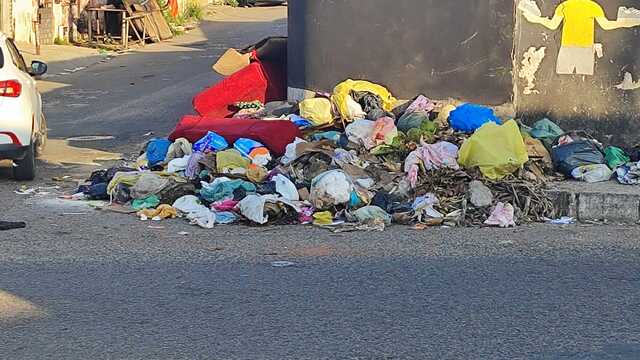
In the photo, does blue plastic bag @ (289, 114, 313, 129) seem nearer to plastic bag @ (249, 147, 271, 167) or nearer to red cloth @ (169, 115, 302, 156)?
red cloth @ (169, 115, 302, 156)

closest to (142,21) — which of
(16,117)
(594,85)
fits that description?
(16,117)

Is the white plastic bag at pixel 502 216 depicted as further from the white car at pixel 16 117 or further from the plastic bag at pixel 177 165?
the white car at pixel 16 117

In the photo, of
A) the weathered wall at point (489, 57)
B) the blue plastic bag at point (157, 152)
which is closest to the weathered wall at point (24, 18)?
the weathered wall at point (489, 57)

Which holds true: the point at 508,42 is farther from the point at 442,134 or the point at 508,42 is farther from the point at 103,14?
the point at 103,14

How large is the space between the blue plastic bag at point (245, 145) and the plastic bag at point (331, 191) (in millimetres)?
1300

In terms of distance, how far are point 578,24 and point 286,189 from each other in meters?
3.72

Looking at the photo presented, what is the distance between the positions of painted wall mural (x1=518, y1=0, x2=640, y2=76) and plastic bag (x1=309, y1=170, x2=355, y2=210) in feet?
10.1

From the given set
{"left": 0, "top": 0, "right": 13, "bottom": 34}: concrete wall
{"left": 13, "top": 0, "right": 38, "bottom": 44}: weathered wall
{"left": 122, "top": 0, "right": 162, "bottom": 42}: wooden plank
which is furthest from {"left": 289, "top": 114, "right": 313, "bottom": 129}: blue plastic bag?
{"left": 122, "top": 0, "right": 162, "bottom": 42}: wooden plank

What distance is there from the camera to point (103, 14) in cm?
3064

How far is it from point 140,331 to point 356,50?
6.42m

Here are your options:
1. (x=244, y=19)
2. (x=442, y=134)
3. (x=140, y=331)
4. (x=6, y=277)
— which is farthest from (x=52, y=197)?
(x=244, y=19)

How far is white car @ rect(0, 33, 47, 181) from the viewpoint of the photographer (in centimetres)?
1063

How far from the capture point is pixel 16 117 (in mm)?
10734

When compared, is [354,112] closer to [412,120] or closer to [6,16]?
[412,120]
